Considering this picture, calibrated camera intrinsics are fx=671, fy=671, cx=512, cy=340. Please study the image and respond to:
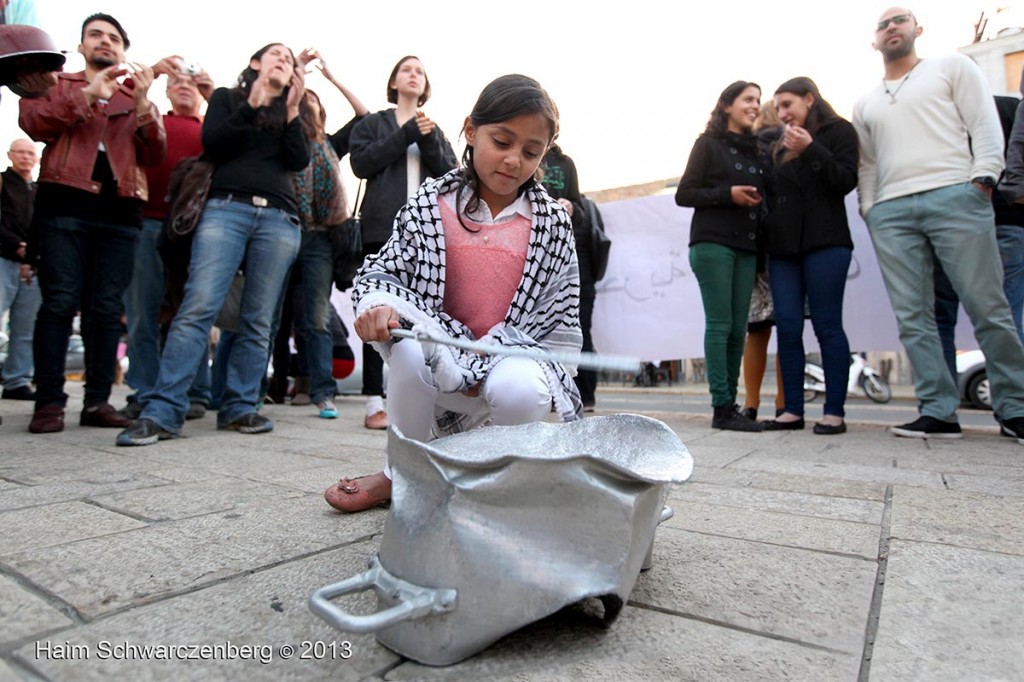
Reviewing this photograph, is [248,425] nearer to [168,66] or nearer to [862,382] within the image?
[168,66]

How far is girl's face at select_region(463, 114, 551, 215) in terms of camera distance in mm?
1651

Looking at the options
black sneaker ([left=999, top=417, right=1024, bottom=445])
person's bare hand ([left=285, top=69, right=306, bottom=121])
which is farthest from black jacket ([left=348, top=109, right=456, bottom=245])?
black sneaker ([left=999, top=417, right=1024, bottom=445])

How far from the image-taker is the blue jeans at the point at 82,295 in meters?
3.08

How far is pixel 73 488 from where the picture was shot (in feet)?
6.18

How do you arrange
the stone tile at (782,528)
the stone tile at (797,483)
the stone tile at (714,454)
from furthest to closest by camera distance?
the stone tile at (714,454) < the stone tile at (797,483) < the stone tile at (782,528)

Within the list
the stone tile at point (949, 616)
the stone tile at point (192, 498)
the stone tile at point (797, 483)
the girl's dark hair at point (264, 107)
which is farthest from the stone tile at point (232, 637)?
the girl's dark hair at point (264, 107)

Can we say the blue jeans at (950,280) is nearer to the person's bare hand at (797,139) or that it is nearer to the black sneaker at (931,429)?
the black sneaker at (931,429)

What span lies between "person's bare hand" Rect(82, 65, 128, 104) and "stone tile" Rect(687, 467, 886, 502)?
9.73 ft

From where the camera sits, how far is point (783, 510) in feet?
5.87

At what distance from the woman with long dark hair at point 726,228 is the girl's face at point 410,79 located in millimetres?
1549

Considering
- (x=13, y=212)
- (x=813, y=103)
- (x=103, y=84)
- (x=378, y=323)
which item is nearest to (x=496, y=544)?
(x=378, y=323)

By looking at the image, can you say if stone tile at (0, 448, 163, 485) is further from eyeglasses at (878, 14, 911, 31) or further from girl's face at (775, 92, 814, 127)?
eyeglasses at (878, 14, 911, 31)

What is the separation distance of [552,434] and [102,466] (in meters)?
1.76

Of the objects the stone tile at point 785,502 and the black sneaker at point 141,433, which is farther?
the black sneaker at point 141,433
